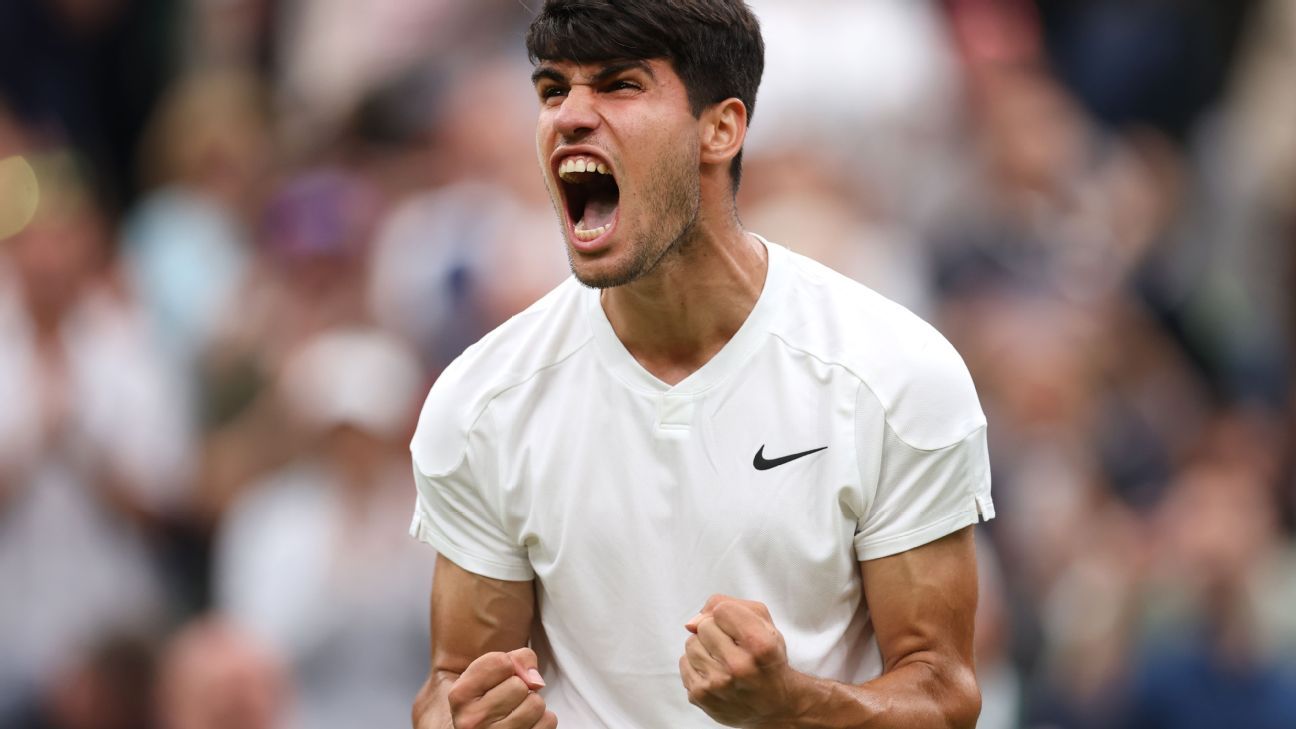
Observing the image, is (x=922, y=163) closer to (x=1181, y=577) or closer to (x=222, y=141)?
(x=1181, y=577)

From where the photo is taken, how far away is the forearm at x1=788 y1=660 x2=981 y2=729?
128 inches

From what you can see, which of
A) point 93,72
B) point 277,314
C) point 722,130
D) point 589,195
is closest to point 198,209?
point 277,314

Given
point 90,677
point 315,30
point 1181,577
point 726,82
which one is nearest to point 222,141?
point 315,30

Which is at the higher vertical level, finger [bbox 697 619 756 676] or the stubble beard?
the stubble beard

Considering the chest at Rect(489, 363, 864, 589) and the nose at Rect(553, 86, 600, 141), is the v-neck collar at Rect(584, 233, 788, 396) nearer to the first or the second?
the chest at Rect(489, 363, 864, 589)

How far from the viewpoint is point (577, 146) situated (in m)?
3.38

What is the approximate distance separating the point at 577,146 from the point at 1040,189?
4.33m

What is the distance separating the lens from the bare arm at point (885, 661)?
3078 mm

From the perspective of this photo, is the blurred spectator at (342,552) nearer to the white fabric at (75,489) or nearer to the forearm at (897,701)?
the white fabric at (75,489)

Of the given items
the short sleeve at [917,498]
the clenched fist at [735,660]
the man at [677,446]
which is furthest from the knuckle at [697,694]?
the short sleeve at [917,498]

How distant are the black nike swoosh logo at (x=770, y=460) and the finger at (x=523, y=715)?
0.59 meters

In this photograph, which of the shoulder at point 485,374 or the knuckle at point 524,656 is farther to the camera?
the shoulder at point 485,374

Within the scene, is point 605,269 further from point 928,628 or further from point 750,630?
point 928,628

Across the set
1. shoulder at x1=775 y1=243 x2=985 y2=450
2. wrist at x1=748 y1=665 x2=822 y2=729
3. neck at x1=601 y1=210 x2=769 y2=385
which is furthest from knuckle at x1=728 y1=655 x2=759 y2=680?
neck at x1=601 y1=210 x2=769 y2=385
